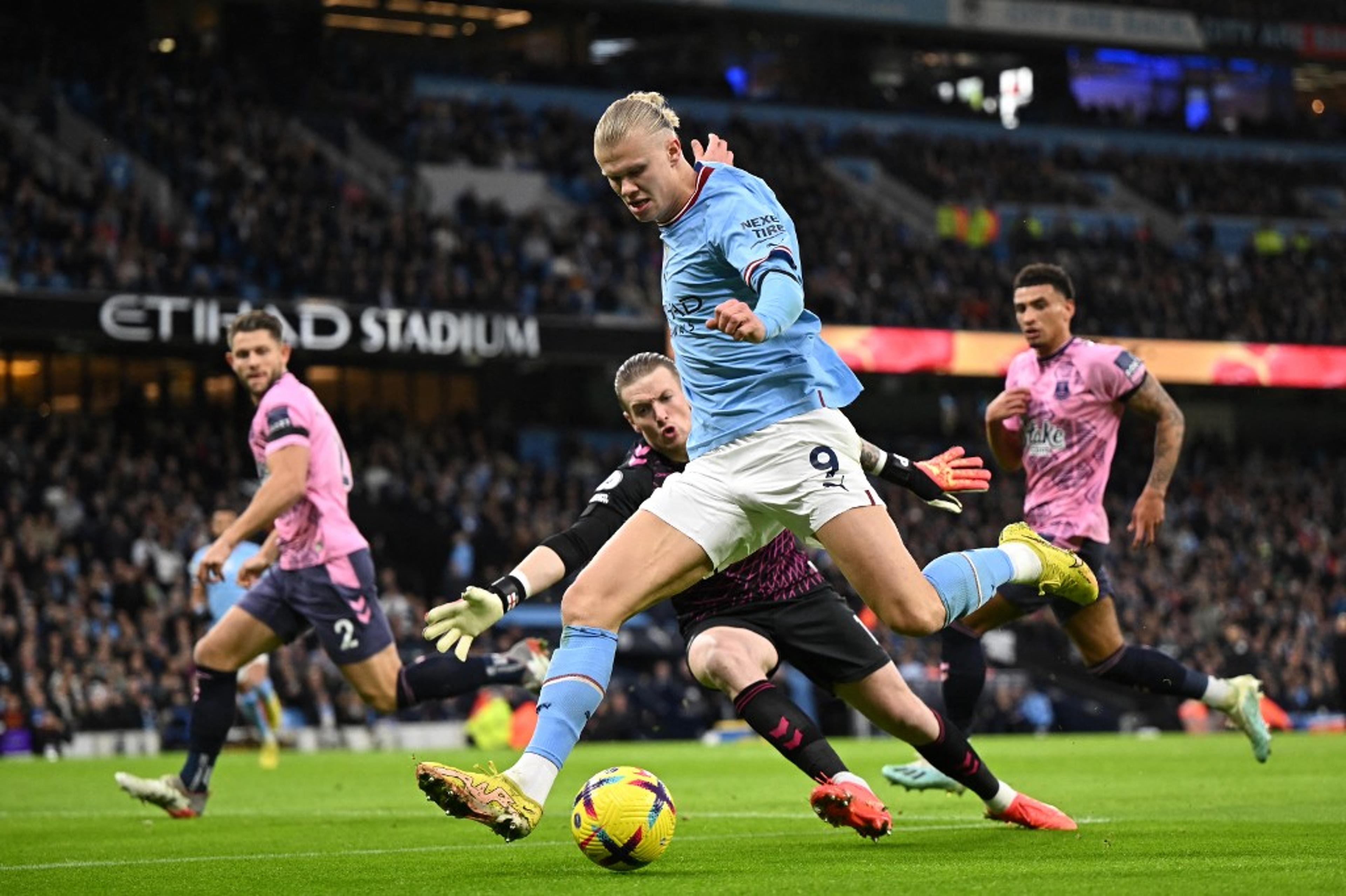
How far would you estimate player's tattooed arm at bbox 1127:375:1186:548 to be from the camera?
964 centimetres

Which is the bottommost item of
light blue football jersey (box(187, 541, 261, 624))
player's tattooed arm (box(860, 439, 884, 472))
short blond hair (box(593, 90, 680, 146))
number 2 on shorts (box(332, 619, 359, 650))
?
light blue football jersey (box(187, 541, 261, 624))

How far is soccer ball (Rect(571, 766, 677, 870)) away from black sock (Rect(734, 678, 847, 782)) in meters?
0.95

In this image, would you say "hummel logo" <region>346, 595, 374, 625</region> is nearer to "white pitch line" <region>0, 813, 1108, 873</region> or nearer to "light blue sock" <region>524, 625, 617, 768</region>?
"white pitch line" <region>0, 813, 1108, 873</region>

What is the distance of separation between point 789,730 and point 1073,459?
3520 mm

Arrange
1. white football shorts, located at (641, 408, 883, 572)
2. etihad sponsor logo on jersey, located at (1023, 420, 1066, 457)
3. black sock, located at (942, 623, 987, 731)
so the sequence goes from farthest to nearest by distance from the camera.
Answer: etihad sponsor logo on jersey, located at (1023, 420, 1066, 457), black sock, located at (942, 623, 987, 731), white football shorts, located at (641, 408, 883, 572)

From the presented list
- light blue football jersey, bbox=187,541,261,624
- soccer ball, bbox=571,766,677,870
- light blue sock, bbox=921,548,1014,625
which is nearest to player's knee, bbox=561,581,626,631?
soccer ball, bbox=571,766,677,870

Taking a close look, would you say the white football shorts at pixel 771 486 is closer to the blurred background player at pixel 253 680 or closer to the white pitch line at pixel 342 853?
the white pitch line at pixel 342 853

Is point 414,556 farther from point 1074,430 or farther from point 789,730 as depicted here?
point 789,730

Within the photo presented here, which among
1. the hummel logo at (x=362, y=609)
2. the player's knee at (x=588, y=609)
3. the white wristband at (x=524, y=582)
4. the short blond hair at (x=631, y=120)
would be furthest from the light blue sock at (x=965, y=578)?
the hummel logo at (x=362, y=609)

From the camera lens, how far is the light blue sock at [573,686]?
6414 millimetres

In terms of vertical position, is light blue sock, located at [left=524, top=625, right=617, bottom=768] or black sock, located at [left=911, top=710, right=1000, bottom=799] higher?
light blue sock, located at [left=524, top=625, right=617, bottom=768]

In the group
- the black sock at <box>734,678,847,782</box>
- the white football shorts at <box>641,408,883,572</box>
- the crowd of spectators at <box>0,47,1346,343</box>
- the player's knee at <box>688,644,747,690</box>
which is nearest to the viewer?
the white football shorts at <box>641,408,883,572</box>

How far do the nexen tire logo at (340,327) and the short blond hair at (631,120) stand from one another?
63.2 ft

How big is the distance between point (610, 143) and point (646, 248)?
2728cm
